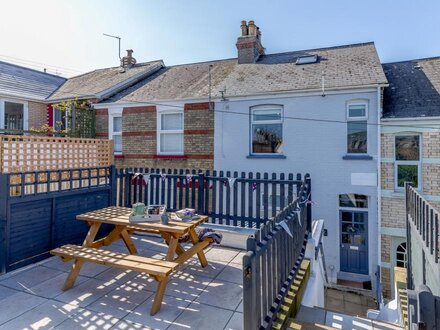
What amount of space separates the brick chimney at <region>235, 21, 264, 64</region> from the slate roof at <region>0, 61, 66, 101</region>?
369 inches

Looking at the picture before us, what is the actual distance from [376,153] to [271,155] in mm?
3156

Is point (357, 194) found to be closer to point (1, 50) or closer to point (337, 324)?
point (337, 324)

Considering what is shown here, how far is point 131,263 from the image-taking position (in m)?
3.30

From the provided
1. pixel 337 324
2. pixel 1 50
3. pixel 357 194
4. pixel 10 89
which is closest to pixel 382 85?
pixel 357 194

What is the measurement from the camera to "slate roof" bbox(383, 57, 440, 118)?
8.88 meters

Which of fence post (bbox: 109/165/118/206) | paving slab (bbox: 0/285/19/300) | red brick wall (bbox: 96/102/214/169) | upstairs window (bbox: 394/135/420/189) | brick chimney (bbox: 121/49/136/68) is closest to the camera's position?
paving slab (bbox: 0/285/19/300)

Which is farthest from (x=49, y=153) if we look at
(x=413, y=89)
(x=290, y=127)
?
(x=413, y=89)

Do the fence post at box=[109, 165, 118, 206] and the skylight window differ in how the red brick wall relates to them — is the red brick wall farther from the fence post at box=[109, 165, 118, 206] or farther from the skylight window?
the fence post at box=[109, 165, 118, 206]

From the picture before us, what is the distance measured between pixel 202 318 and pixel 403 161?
28.1 feet

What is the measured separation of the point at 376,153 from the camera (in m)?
8.74

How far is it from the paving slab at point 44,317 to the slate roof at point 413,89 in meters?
9.49

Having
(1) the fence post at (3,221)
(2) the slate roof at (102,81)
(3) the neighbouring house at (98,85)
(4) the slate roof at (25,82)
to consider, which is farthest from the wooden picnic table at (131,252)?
(4) the slate roof at (25,82)

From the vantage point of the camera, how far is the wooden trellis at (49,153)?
4.42 metres

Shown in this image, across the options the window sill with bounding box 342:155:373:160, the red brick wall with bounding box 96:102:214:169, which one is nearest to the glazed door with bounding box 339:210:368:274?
the window sill with bounding box 342:155:373:160
